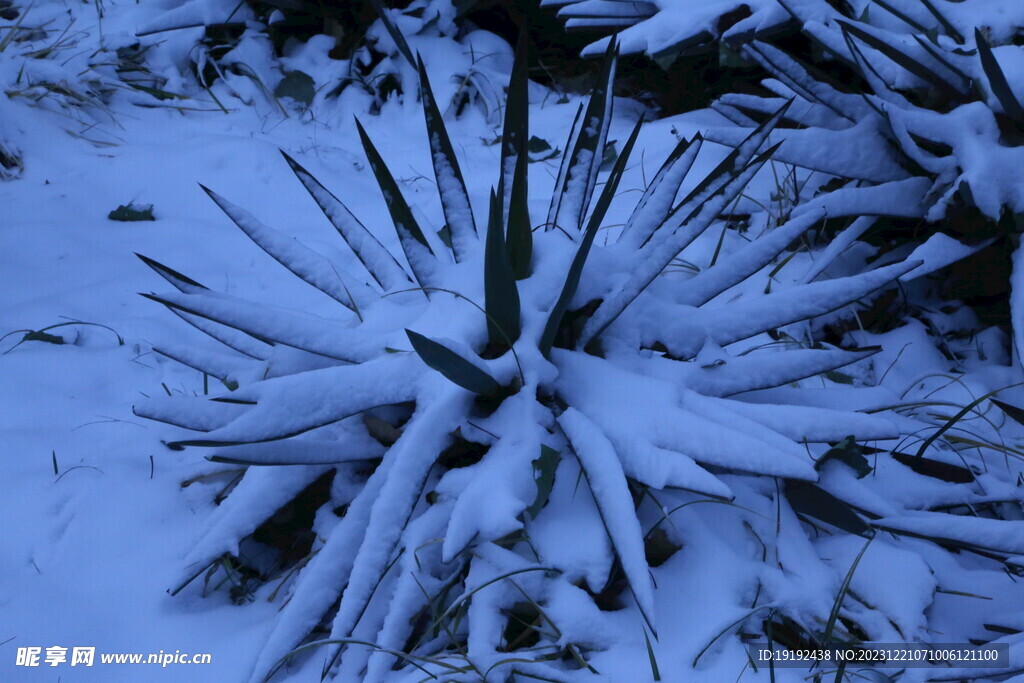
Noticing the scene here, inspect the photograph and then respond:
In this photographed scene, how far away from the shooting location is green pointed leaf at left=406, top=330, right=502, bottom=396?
0.79 metres

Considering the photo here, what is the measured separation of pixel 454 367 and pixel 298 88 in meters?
1.87

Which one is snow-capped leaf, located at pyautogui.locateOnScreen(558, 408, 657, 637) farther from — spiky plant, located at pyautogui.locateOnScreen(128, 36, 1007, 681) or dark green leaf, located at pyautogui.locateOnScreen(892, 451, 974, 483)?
dark green leaf, located at pyautogui.locateOnScreen(892, 451, 974, 483)

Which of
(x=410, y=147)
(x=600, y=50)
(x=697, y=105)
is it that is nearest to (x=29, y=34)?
(x=410, y=147)

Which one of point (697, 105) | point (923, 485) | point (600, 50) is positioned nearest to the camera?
point (923, 485)

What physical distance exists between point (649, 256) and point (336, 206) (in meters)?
0.49

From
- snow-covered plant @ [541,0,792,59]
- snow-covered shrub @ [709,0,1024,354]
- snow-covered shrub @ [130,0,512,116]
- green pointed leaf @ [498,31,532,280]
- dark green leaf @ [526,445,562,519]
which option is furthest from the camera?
snow-covered shrub @ [130,0,512,116]

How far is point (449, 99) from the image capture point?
7.54 ft

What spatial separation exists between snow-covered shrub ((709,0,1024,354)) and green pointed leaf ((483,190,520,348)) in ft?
2.44

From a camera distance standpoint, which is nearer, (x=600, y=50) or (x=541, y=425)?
(x=541, y=425)

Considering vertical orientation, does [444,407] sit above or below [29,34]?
above

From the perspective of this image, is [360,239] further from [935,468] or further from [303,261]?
[935,468]

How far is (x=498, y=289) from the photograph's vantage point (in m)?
0.93

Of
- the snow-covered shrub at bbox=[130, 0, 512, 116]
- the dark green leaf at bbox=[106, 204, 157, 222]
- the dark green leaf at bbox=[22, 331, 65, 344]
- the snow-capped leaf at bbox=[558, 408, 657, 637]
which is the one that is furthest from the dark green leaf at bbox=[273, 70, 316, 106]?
the snow-capped leaf at bbox=[558, 408, 657, 637]

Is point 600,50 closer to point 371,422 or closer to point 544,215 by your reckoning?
point 544,215
